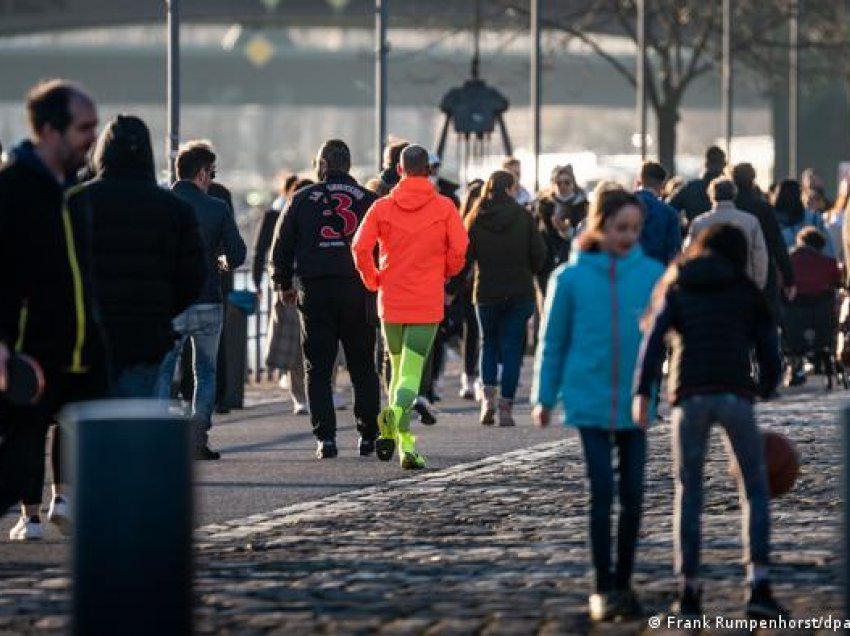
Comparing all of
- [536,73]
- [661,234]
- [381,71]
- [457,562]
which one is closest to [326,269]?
[661,234]

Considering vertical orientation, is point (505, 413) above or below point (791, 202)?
below

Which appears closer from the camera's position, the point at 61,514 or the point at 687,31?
the point at 61,514

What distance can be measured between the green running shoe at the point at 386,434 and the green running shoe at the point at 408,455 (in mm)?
110

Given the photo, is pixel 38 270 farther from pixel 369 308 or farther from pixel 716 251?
pixel 369 308

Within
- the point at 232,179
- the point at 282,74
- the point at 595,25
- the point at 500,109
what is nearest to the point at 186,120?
the point at 232,179

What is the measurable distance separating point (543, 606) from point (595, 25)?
157ft

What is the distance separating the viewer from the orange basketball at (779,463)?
973cm

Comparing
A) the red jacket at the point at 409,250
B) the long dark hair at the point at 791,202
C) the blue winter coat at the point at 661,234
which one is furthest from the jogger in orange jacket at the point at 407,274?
the long dark hair at the point at 791,202

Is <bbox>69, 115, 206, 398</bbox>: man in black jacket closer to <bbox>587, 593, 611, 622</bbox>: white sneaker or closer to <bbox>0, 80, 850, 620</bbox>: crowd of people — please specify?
<bbox>0, 80, 850, 620</bbox>: crowd of people

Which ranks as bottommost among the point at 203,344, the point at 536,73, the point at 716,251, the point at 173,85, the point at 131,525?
the point at 131,525

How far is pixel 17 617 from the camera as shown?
9.66 m

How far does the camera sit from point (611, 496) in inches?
384

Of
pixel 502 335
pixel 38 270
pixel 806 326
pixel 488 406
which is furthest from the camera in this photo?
pixel 806 326

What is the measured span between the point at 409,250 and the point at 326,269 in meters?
0.53
